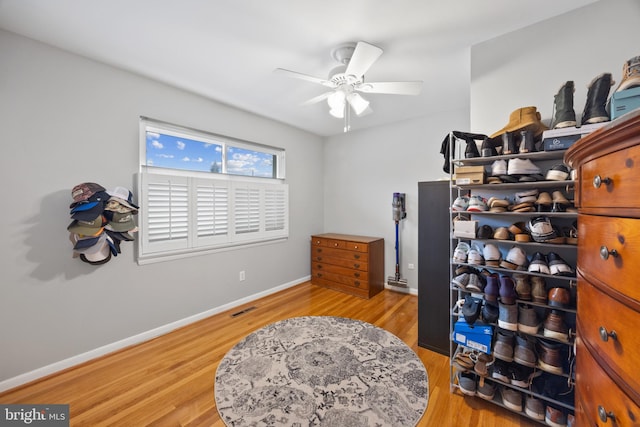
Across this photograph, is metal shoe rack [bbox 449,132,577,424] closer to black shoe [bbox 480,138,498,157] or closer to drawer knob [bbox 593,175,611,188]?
black shoe [bbox 480,138,498,157]

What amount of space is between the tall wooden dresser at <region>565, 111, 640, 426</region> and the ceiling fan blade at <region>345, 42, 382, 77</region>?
1.26 metres

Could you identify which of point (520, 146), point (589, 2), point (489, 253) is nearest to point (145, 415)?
point (489, 253)

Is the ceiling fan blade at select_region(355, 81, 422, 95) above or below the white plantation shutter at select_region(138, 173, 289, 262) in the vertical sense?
above

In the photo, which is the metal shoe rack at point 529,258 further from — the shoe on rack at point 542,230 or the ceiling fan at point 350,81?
the ceiling fan at point 350,81

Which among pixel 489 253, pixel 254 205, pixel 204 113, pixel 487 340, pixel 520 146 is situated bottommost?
pixel 487 340

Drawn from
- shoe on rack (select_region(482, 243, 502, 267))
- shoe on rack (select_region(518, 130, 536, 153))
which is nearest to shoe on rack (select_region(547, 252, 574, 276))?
shoe on rack (select_region(482, 243, 502, 267))

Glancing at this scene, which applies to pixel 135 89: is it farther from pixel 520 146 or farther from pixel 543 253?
pixel 543 253

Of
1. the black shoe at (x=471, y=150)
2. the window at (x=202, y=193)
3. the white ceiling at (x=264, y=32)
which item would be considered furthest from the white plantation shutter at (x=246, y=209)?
the black shoe at (x=471, y=150)

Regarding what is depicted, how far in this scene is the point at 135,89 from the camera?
236 cm

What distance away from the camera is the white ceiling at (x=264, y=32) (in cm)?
155

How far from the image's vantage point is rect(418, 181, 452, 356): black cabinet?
217 centimetres

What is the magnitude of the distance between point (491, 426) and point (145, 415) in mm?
2111

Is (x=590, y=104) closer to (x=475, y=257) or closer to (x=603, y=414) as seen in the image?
(x=475, y=257)

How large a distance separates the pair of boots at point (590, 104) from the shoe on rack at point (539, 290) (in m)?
0.88
